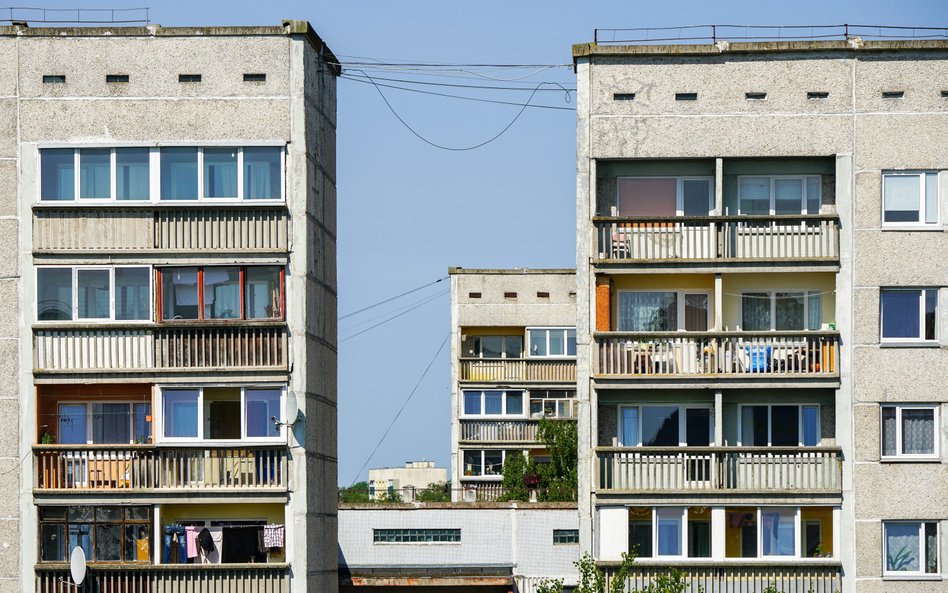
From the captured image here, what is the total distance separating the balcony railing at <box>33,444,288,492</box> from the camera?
46250 millimetres

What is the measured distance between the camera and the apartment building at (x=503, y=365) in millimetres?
84062

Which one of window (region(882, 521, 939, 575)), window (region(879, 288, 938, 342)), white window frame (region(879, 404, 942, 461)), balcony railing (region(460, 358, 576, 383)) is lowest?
window (region(882, 521, 939, 575))

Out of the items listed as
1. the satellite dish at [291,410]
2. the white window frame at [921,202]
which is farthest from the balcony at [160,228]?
the white window frame at [921,202]

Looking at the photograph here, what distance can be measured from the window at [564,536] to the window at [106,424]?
76.5 feet

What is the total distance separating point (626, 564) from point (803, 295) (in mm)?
7841

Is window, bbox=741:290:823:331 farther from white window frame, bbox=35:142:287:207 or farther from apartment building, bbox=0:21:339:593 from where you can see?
white window frame, bbox=35:142:287:207

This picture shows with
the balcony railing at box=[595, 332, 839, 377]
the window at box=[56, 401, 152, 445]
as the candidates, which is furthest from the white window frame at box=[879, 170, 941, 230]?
the window at box=[56, 401, 152, 445]

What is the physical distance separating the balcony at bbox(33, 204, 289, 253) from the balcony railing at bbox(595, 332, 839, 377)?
26.3 feet

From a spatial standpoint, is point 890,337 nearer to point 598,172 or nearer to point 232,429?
point 598,172

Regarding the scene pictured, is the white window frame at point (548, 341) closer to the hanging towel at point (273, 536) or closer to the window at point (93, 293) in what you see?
the hanging towel at point (273, 536)

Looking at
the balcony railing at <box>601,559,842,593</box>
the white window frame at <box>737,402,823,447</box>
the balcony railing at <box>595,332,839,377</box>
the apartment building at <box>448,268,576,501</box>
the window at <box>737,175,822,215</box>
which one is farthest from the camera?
the apartment building at <box>448,268,576,501</box>

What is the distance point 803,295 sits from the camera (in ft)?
158

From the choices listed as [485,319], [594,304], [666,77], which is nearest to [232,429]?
[594,304]

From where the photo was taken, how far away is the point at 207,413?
153 feet
